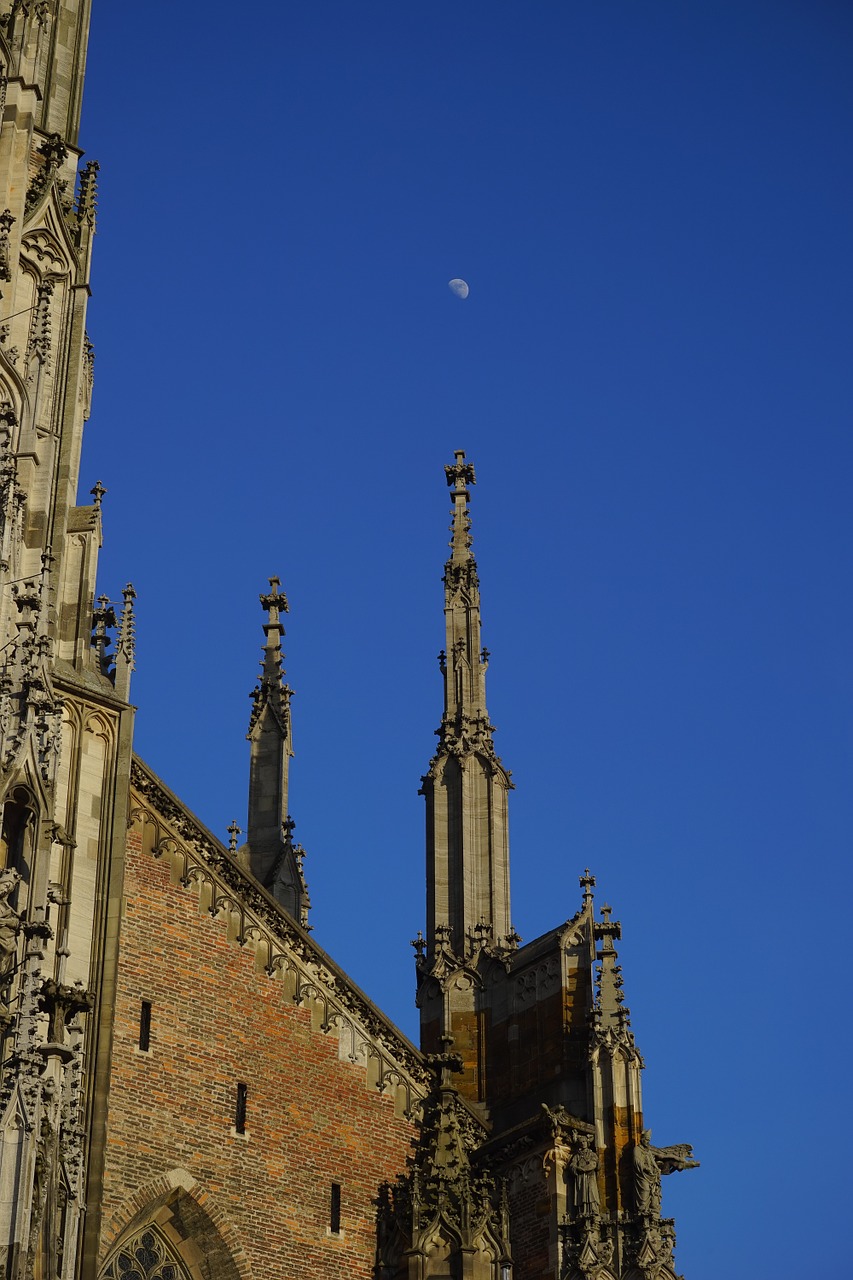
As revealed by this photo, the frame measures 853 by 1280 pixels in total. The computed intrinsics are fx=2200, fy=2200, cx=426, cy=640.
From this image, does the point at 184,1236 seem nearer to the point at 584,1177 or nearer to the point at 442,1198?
the point at 442,1198

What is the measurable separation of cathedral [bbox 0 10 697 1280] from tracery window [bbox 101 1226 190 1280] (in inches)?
1.1

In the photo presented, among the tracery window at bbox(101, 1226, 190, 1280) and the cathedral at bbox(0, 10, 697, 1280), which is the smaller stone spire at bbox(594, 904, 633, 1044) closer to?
the cathedral at bbox(0, 10, 697, 1280)

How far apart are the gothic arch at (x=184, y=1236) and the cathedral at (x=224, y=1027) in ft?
0.09

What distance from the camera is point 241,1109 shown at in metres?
27.9

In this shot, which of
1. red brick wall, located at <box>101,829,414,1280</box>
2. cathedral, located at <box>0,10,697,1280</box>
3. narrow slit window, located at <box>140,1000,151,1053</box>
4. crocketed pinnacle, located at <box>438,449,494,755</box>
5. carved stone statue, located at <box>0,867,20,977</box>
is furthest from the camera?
crocketed pinnacle, located at <box>438,449,494,755</box>

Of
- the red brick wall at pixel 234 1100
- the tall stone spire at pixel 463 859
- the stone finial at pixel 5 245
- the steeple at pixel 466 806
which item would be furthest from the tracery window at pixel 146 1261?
the stone finial at pixel 5 245

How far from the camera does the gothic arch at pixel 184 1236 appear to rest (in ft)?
87.3

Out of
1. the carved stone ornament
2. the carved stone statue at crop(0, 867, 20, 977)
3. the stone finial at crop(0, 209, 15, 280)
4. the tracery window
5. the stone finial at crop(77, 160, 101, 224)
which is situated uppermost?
the stone finial at crop(77, 160, 101, 224)

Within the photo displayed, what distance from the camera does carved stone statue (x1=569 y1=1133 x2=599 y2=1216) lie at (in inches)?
1104

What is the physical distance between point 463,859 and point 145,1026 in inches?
261

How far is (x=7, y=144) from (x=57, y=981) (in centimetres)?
1179

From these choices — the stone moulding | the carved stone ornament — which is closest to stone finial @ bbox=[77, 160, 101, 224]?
the stone moulding

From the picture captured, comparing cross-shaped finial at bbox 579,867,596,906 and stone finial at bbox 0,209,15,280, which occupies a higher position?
stone finial at bbox 0,209,15,280

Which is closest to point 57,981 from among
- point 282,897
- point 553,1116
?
point 553,1116
